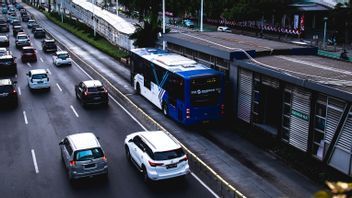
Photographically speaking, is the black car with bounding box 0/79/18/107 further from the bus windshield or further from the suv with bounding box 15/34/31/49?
the suv with bounding box 15/34/31/49

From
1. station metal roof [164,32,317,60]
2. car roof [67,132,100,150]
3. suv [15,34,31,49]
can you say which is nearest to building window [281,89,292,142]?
station metal roof [164,32,317,60]

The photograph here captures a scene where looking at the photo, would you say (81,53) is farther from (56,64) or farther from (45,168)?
(45,168)

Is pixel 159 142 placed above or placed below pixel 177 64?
below

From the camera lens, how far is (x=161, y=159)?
59.0 ft

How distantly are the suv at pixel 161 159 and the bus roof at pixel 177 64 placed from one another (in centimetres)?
778

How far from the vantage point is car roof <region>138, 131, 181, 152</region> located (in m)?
18.3

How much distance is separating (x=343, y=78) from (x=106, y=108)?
657 inches

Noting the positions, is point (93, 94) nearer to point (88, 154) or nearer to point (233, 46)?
point (233, 46)

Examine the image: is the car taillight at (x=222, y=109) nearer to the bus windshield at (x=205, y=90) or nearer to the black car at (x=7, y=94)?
the bus windshield at (x=205, y=90)

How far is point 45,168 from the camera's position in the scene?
20359 mm

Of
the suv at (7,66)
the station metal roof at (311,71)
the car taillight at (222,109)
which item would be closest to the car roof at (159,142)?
the station metal roof at (311,71)

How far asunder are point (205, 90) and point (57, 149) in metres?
8.96

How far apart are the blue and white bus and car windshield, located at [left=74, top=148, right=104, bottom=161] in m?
8.38

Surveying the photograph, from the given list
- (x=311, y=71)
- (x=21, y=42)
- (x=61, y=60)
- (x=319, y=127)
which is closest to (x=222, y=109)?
(x=311, y=71)
